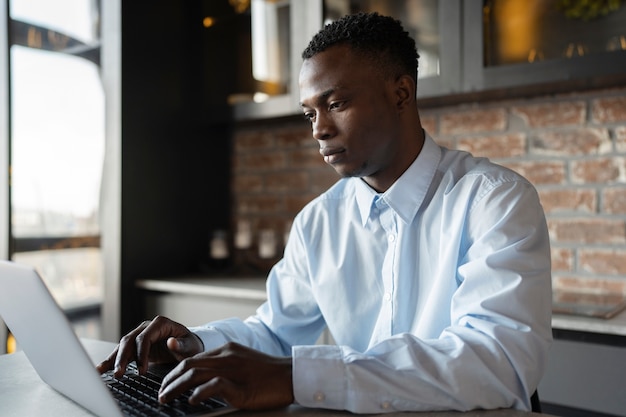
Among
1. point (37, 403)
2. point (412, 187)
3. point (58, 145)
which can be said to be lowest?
point (37, 403)

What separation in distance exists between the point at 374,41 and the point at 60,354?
755 millimetres

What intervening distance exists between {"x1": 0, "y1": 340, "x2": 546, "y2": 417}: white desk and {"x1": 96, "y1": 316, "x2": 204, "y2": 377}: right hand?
9cm

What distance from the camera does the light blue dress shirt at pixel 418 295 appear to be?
0.75 meters

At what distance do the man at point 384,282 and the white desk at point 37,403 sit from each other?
0.05 feet

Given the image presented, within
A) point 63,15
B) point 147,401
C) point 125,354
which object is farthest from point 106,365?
point 63,15

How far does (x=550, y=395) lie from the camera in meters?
1.45

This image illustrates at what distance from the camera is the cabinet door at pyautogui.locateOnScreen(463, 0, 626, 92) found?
161 centimetres

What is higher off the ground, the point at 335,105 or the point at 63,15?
the point at 63,15

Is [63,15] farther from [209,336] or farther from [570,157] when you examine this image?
[570,157]

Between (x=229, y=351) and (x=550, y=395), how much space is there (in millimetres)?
1017

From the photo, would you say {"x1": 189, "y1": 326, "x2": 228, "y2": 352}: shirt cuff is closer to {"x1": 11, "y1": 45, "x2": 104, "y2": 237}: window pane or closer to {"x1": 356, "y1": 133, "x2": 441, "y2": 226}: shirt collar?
{"x1": 356, "y1": 133, "x2": 441, "y2": 226}: shirt collar

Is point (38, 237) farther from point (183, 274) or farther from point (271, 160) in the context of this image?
point (271, 160)

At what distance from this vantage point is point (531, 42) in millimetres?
1715

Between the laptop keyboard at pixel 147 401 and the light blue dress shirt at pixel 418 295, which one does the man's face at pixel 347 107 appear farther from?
the laptop keyboard at pixel 147 401
